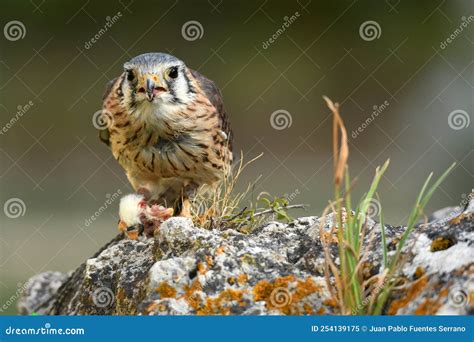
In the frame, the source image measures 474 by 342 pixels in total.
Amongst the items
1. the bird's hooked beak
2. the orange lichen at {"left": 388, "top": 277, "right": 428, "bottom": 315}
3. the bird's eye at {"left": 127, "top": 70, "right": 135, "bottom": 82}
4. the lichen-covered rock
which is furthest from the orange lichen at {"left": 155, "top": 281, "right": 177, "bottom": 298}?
the bird's eye at {"left": 127, "top": 70, "right": 135, "bottom": 82}

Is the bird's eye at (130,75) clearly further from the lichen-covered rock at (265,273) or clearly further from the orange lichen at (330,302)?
the orange lichen at (330,302)

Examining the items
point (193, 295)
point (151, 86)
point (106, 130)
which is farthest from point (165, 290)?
point (106, 130)

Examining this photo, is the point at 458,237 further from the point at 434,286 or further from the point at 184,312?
the point at 184,312

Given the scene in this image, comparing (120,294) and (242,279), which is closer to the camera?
(242,279)

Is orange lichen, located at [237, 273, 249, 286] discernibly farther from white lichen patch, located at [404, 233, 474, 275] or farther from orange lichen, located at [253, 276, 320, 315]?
white lichen patch, located at [404, 233, 474, 275]

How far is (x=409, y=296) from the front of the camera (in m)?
1.89

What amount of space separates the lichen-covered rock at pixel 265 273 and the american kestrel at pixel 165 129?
83 centimetres

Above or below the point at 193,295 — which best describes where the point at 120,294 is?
below

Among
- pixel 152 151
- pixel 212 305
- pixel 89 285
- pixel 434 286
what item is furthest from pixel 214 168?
pixel 434 286

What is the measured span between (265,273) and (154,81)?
58.7 inches

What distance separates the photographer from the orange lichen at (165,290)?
207 centimetres

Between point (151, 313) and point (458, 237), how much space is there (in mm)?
888

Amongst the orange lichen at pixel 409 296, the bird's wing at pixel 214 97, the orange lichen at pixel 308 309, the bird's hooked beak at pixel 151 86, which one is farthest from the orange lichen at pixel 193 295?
the bird's wing at pixel 214 97

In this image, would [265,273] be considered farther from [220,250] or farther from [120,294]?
[120,294]
